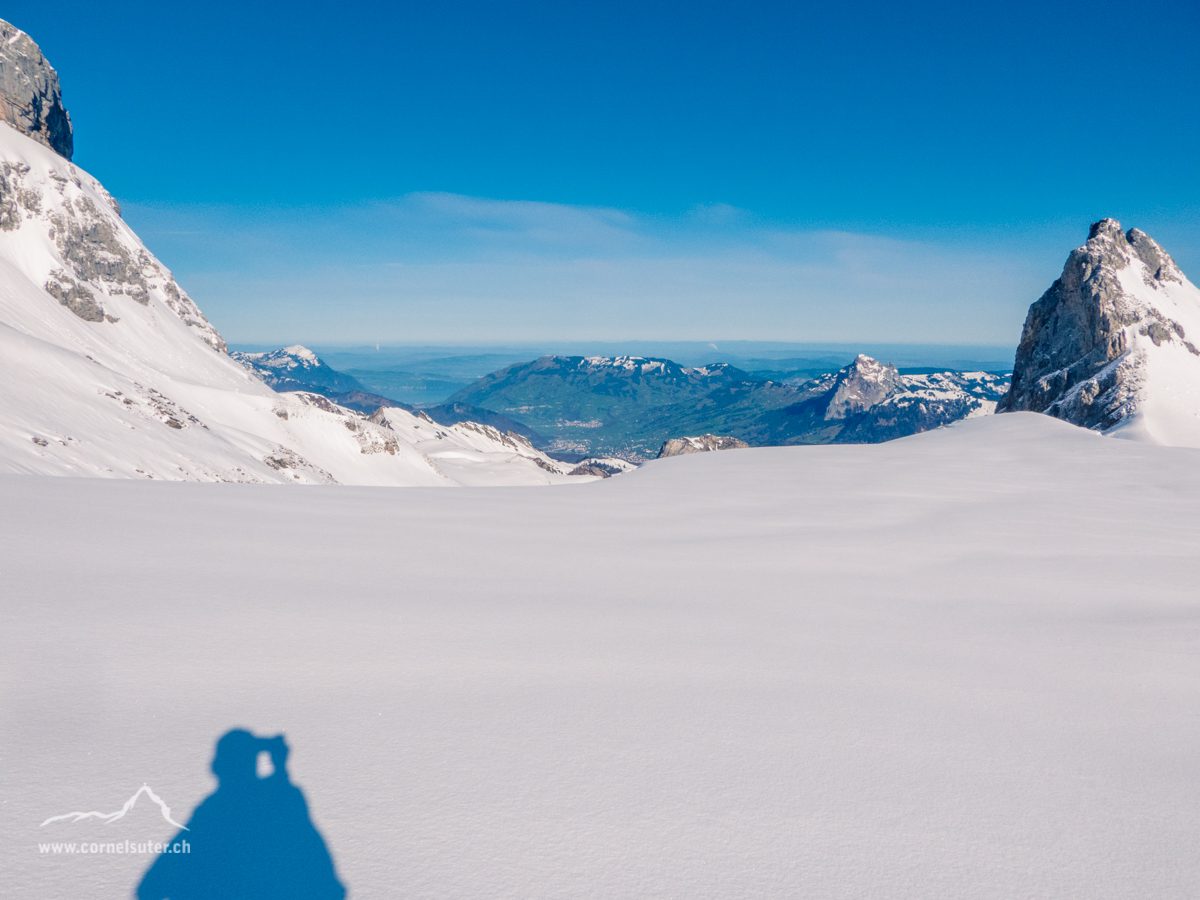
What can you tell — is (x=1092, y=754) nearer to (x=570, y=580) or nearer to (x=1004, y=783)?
(x=1004, y=783)

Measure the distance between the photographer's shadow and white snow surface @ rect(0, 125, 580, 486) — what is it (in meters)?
20.0

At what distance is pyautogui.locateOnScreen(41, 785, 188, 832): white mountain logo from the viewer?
2646mm

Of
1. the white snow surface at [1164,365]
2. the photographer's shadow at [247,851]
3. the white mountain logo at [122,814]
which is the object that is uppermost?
the white snow surface at [1164,365]

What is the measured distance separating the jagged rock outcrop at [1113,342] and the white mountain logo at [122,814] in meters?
85.1

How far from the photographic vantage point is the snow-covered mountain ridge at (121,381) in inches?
1230

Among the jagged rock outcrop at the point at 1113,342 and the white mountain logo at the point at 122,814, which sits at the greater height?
the jagged rock outcrop at the point at 1113,342

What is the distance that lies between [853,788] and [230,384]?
8938 cm

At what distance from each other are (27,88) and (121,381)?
96.1 metres

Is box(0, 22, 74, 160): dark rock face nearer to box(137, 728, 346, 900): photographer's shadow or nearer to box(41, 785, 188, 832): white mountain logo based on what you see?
box(41, 785, 188, 832): white mountain logo

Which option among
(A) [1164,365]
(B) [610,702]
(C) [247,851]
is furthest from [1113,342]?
(C) [247,851]

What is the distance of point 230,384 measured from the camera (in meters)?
77.6

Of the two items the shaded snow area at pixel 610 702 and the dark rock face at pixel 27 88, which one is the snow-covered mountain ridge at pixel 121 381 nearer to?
the dark rock face at pixel 27 88

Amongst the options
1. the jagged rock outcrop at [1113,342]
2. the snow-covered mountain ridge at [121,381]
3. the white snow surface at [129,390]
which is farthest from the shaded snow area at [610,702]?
the jagged rock outcrop at [1113,342]

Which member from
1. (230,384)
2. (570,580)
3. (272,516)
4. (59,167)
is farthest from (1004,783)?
(59,167)
